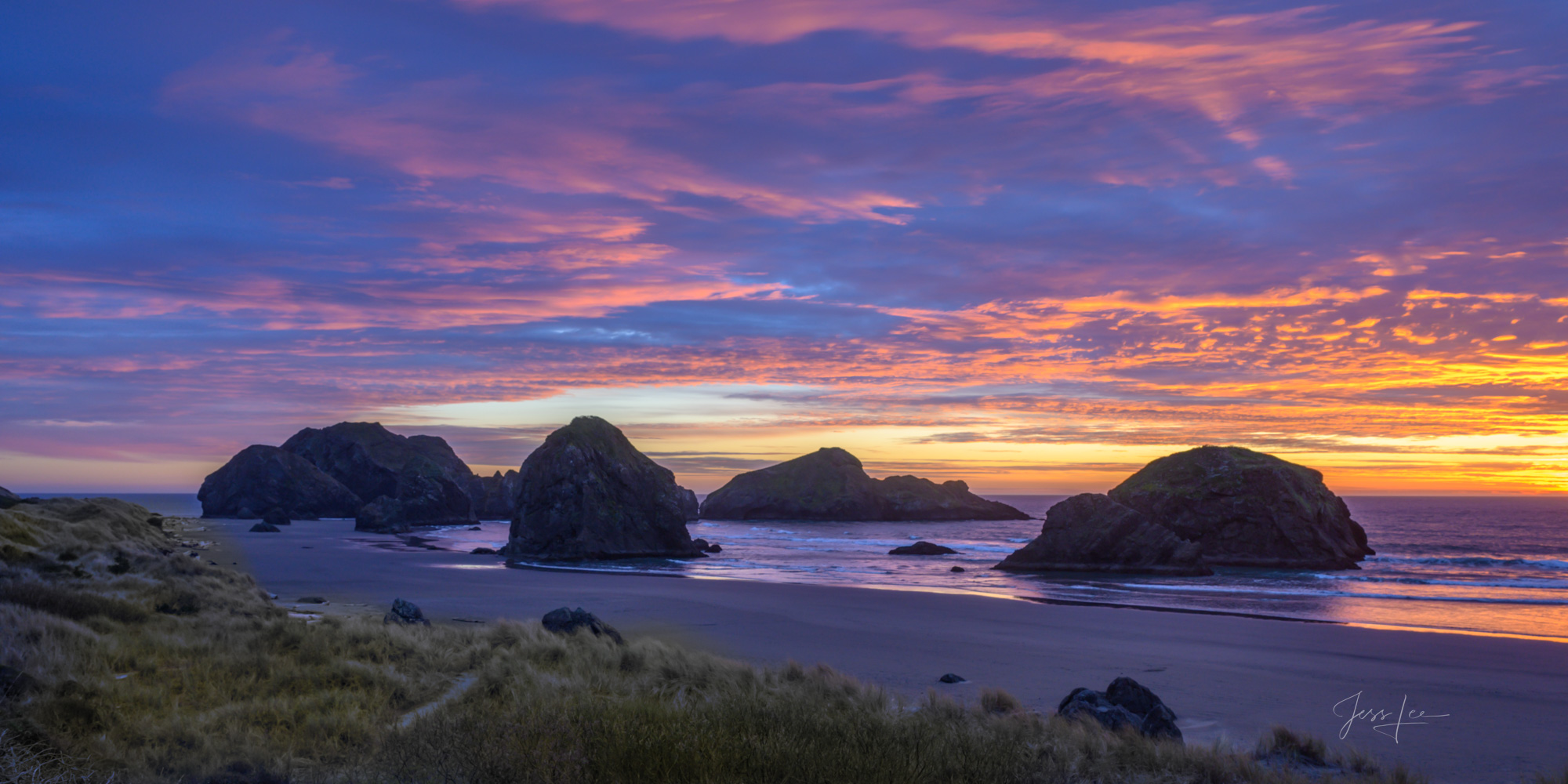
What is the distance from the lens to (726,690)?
11.3 metres

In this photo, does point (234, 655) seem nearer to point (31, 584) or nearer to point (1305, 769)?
point (31, 584)

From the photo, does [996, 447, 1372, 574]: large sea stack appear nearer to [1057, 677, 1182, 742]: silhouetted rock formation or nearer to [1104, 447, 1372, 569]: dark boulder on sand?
[1104, 447, 1372, 569]: dark boulder on sand

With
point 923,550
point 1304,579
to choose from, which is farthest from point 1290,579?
point 923,550

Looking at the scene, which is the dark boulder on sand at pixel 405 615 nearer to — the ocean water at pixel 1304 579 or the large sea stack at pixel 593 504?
the ocean water at pixel 1304 579

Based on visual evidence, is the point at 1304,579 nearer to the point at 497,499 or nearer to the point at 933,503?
the point at 933,503

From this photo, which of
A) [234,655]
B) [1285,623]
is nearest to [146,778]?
[234,655]

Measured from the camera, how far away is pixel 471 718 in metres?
8.20

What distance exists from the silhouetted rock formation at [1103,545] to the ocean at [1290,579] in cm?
138

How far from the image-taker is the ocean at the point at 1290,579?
87.6 ft

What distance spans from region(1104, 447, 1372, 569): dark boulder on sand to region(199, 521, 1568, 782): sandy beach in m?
23.7

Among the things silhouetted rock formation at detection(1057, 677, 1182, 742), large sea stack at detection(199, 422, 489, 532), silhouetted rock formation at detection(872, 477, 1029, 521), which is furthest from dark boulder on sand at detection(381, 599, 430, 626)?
silhouetted rock formation at detection(872, 477, 1029, 521)
